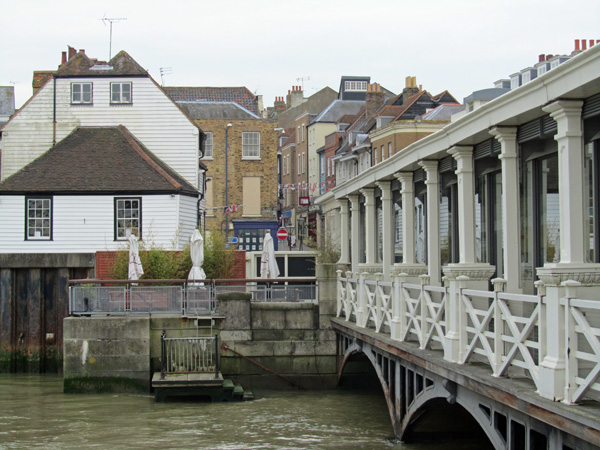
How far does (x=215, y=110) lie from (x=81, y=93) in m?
20.6

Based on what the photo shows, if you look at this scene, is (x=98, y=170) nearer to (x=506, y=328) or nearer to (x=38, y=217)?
(x=38, y=217)

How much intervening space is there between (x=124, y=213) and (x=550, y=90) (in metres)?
24.2

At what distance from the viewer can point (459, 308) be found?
11688 mm

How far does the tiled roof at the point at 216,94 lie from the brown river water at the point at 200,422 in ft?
136

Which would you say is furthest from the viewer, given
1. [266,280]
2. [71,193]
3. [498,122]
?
[71,193]

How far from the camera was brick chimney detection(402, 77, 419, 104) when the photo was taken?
5509 centimetres

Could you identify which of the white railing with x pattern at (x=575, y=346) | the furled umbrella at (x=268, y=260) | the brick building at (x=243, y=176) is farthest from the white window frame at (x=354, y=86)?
the white railing with x pattern at (x=575, y=346)

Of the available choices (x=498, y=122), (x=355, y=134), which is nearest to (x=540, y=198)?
(x=498, y=122)

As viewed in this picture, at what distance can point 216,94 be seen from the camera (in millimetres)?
65625

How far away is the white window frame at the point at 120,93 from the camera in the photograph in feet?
117

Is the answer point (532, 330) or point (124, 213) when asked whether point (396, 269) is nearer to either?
point (532, 330)

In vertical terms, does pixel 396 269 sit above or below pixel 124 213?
below

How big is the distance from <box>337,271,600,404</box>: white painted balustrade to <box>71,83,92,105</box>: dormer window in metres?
20.6

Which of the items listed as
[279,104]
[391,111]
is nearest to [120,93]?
[391,111]
